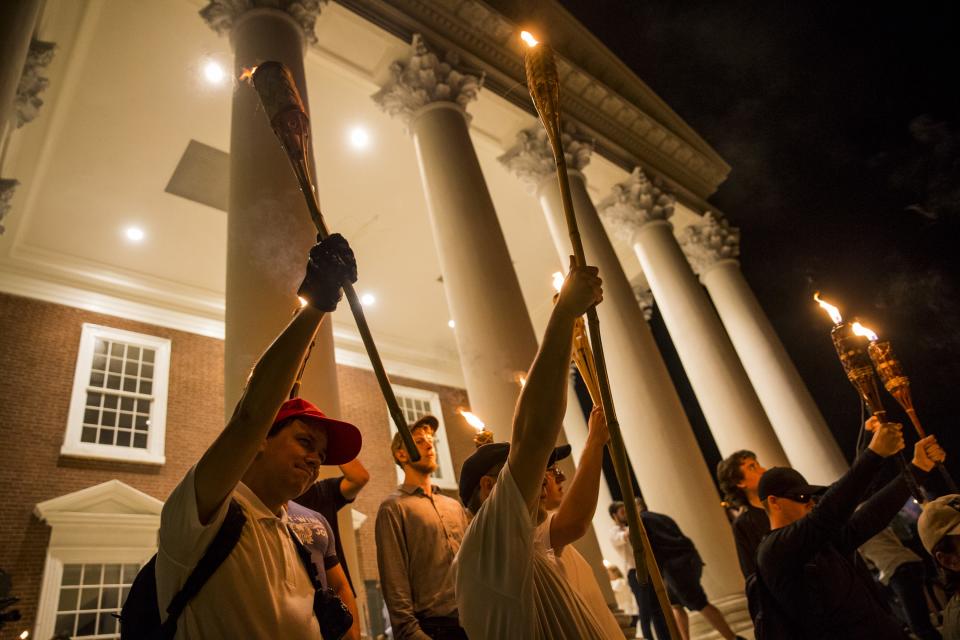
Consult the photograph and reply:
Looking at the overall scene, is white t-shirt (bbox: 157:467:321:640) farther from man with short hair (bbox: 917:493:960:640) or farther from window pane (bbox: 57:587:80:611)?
window pane (bbox: 57:587:80:611)

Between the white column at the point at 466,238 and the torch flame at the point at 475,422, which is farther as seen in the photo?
the white column at the point at 466,238

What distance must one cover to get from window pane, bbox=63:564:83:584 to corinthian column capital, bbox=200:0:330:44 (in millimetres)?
9186

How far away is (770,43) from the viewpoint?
13023 mm

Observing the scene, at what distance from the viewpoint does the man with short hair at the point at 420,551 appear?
9.80 ft

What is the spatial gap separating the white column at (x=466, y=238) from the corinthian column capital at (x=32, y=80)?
155 inches

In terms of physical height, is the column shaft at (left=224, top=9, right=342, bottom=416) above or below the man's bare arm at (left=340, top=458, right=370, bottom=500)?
above

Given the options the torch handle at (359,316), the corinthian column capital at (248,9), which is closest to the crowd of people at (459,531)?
the torch handle at (359,316)

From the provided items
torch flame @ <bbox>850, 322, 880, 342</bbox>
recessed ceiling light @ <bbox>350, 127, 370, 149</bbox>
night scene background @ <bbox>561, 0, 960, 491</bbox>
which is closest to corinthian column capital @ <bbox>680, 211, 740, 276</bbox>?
night scene background @ <bbox>561, 0, 960, 491</bbox>

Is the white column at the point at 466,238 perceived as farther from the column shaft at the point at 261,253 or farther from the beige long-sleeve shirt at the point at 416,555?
the beige long-sleeve shirt at the point at 416,555

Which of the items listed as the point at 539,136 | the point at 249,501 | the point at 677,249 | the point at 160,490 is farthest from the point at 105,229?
the point at 249,501

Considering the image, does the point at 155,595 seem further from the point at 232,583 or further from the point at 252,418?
the point at 252,418

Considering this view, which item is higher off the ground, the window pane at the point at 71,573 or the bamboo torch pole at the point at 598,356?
the window pane at the point at 71,573

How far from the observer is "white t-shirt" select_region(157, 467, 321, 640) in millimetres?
1390

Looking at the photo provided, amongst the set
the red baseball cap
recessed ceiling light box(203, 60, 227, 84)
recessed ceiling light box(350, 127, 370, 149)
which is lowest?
the red baseball cap
